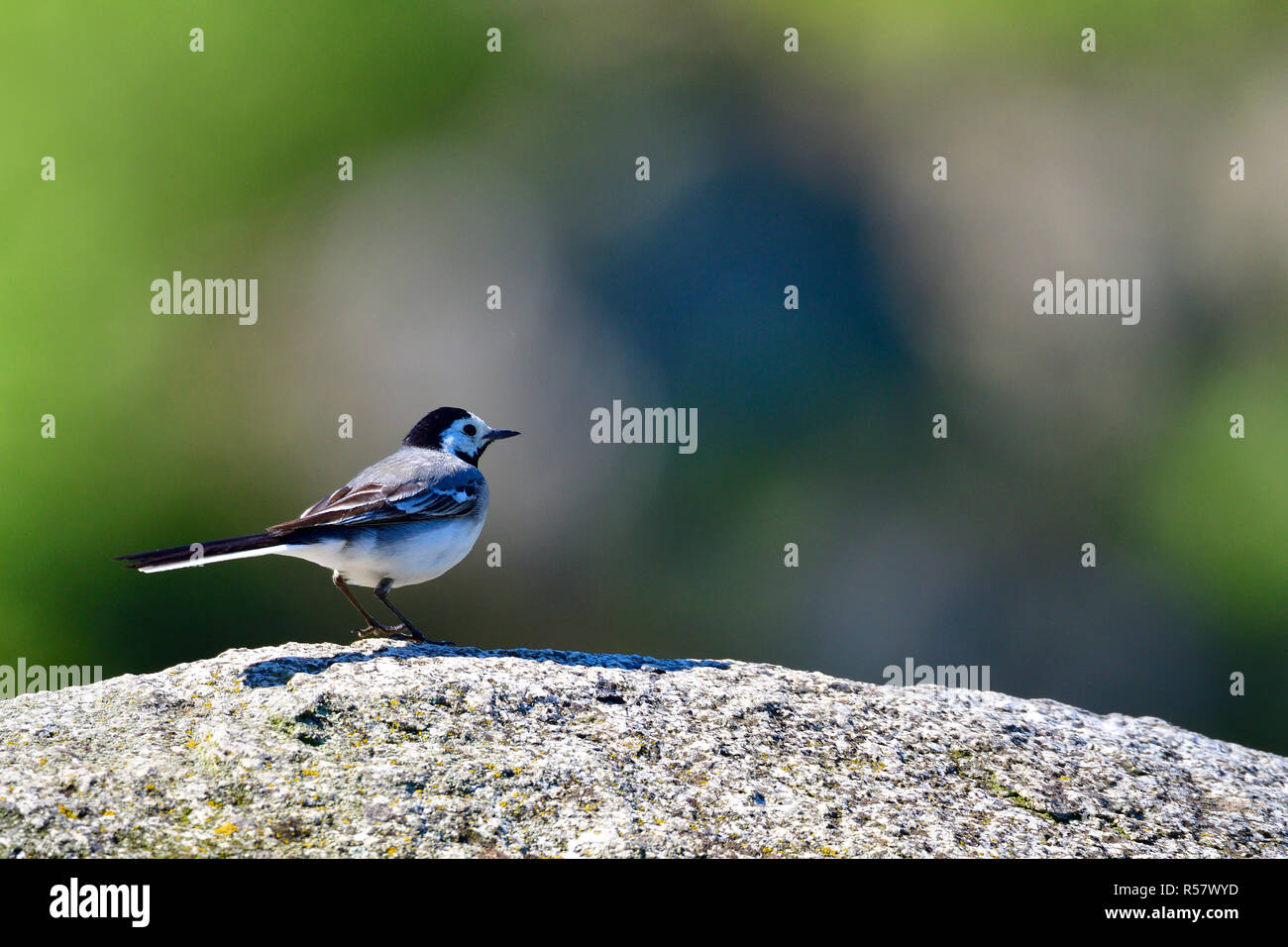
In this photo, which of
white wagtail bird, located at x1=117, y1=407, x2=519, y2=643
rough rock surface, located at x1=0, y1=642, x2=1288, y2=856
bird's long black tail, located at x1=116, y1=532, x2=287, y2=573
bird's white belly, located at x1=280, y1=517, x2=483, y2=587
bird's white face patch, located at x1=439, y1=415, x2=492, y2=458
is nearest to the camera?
rough rock surface, located at x1=0, y1=642, x2=1288, y2=856

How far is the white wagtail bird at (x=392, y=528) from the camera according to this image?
6.48m

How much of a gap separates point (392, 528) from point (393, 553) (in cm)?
16

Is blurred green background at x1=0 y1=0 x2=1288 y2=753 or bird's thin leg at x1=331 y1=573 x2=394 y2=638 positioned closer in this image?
bird's thin leg at x1=331 y1=573 x2=394 y2=638

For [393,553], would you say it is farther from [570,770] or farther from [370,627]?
[570,770]

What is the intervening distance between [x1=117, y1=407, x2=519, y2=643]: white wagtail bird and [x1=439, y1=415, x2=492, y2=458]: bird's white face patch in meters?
0.50

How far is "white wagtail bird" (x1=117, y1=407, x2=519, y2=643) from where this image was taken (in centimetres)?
648

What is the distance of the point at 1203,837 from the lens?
4.29 m

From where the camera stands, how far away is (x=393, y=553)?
671 centimetres

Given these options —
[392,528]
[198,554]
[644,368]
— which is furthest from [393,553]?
[644,368]

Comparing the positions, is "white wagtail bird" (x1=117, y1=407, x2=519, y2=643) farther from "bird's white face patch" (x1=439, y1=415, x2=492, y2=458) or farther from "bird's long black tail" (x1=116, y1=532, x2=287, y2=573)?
"bird's white face patch" (x1=439, y1=415, x2=492, y2=458)

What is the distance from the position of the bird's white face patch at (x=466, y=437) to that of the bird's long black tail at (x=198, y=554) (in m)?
2.25

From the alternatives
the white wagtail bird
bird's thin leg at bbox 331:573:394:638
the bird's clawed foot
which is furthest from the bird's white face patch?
the bird's clawed foot

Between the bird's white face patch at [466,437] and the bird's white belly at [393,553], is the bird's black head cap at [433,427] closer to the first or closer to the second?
the bird's white face patch at [466,437]

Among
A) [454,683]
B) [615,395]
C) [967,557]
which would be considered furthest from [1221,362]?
[454,683]
